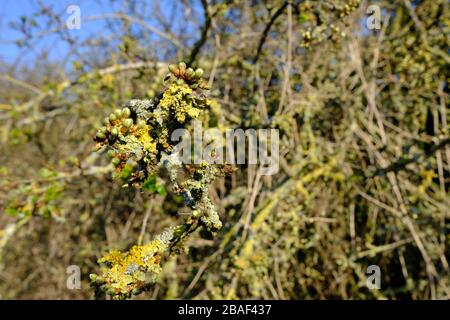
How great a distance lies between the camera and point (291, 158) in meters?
2.05

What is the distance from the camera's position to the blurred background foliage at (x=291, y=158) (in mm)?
1837

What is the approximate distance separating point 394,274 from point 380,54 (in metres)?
1.33

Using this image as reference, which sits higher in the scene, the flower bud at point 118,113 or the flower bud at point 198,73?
the flower bud at point 198,73

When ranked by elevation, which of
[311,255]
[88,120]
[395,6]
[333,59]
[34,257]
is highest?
[395,6]


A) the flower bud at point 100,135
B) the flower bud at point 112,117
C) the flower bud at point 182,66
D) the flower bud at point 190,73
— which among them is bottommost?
the flower bud at point 100,135

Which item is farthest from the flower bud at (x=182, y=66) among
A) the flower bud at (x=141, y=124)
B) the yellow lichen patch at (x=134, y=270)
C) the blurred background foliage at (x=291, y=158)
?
the blurred background foliage at (x=291, y=158)

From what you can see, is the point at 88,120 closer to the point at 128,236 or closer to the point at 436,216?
the point at 128,236

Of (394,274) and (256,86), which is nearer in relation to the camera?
(256,86)

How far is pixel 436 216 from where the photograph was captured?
222cm

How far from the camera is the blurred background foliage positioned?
72.3 inches

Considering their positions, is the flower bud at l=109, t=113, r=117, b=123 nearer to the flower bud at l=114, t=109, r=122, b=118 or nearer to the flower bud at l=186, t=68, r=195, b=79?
the flower bud at l=114, t=109, r=122, b=118

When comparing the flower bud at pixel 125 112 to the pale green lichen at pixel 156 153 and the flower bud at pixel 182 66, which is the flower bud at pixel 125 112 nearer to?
the pale green lichen at pixel 156 153

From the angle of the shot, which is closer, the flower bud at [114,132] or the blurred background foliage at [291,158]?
the flower bud at [114,132]
